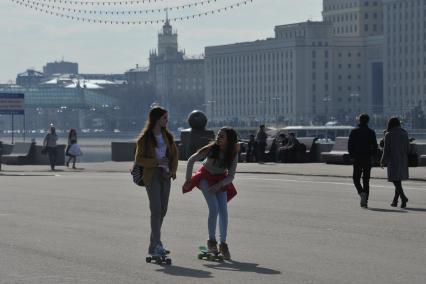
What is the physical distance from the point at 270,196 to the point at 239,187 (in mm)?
3769

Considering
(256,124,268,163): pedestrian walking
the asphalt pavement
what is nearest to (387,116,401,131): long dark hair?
the asphalt pavement

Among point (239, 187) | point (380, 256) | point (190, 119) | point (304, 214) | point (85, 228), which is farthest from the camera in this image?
point (190, 119)

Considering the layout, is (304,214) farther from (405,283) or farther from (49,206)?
(405,283)

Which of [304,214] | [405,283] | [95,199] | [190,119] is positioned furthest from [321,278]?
[190,119]

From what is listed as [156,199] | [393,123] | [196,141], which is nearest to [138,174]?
[156,199]

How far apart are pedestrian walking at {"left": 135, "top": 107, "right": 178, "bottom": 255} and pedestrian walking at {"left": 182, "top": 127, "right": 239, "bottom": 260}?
1.15 ft

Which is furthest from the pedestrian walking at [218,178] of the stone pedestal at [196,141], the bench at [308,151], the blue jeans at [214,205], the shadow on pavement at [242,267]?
the bench at [308,151]

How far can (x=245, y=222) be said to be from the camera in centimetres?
2144

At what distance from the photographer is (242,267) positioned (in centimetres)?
1550

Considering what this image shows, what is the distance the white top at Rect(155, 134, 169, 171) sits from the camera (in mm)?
15992

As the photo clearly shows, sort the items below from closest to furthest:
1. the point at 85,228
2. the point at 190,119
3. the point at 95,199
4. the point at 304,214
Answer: the point at 85,228, the point at 304,214, the point at 95,199, the point at 190,119

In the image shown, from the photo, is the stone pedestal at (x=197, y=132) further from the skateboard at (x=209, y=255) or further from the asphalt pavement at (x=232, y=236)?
the skateboard at (x=209, y=255)

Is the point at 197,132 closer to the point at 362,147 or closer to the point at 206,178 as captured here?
the point at 362,147

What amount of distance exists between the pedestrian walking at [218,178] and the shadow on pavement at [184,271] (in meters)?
0.76
